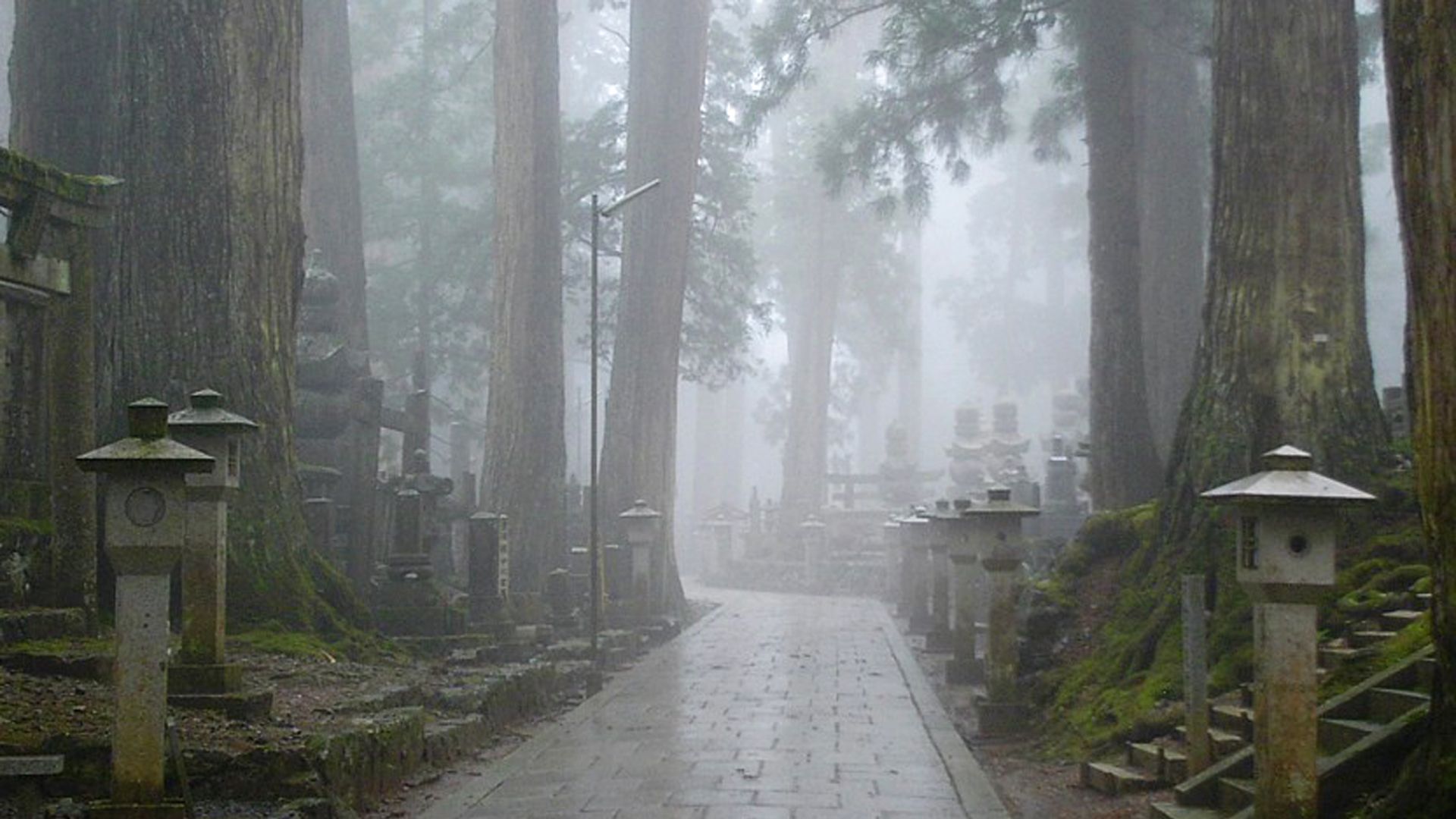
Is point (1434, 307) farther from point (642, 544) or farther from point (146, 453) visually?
point (642, 544)

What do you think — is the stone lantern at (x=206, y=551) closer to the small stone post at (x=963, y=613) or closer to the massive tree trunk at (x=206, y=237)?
the massive tree trunk at (x=206, y=237)

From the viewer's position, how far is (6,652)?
24.1ft

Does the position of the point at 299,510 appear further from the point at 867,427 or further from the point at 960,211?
the point at 960,211

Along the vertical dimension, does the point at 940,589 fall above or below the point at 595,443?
below

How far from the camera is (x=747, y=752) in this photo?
9680 mm

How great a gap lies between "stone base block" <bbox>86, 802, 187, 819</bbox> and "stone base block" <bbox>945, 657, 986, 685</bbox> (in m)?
9.19

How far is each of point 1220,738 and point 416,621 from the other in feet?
25.9

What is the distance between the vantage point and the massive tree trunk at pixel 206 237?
1059 cm

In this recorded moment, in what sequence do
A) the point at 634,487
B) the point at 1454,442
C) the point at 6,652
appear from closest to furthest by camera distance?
the point at 1454,442 → the point at 6,652 → the point at 634,487

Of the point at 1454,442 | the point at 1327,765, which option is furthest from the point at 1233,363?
the point at 1454,442

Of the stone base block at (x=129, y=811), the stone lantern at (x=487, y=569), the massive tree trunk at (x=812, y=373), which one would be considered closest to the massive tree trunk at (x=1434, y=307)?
the stone base block at (x=129, y=811)

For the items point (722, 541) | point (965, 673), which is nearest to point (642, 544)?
point (965, 673)

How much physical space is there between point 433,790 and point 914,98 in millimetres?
14906

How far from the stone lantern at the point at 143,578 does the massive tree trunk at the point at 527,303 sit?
13653 mm
